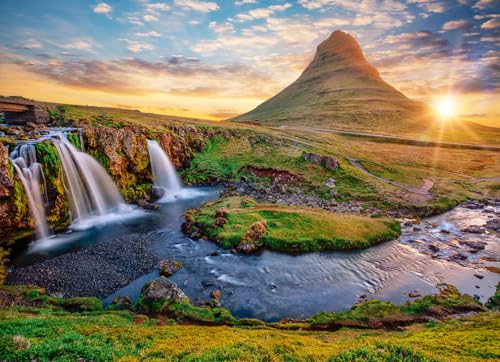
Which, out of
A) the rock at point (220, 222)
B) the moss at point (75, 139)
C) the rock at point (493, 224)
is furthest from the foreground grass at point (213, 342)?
the moss at point (75, 139)

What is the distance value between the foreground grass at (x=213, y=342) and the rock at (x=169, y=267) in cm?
769

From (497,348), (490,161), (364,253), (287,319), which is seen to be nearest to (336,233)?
(364,253)

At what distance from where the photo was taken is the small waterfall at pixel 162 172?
55.8m

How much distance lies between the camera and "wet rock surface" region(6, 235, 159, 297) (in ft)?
74.1

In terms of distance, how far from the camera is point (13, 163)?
103ft

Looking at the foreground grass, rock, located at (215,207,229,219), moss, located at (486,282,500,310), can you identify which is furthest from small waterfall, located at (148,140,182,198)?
moss, located at (486,282,500,310)

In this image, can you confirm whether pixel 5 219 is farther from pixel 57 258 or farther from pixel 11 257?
pixel 57 258

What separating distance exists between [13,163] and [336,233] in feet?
128

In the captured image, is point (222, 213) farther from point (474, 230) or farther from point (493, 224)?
point (493, 224)

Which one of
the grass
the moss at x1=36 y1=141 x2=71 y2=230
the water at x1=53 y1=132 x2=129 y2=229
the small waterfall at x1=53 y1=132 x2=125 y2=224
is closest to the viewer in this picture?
the grass

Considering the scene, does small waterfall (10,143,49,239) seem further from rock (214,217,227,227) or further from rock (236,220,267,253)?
rock (236,220,267,253)

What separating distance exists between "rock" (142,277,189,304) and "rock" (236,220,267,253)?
11.0 meters

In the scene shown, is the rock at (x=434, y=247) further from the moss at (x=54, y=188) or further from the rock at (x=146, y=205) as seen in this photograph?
the moss at (x=54, y=188)

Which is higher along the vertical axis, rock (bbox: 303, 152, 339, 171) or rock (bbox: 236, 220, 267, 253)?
rock (bbox: 303, 152, 339, 171)
